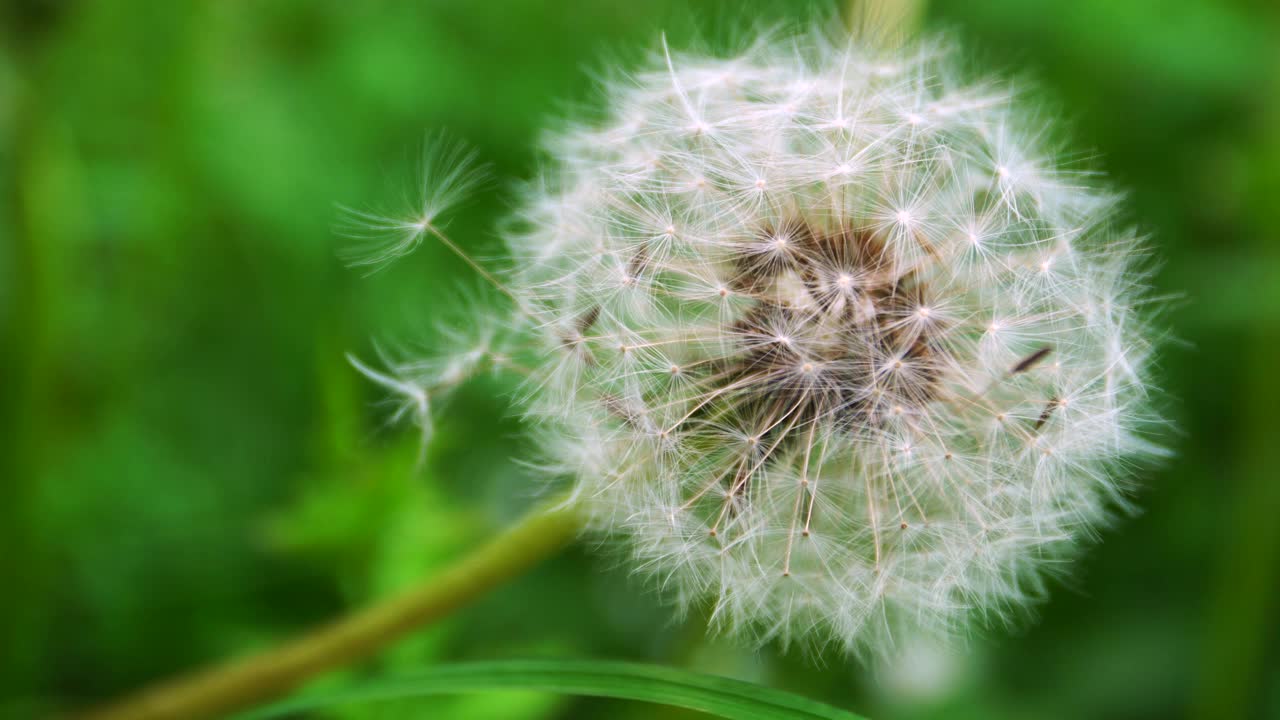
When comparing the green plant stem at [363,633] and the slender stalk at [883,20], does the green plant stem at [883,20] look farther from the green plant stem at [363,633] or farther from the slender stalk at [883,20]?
the green plant stem at [363,633]

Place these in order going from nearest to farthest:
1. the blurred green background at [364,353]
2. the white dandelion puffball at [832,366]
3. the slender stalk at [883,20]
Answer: the white dandelion puffball at [832,366] → the slender stalk at [883,20] → the blurred green background at [364,353]

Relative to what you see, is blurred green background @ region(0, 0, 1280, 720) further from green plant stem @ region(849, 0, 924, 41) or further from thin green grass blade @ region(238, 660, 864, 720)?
green plant stem @ region(849, 0, 924, 41)

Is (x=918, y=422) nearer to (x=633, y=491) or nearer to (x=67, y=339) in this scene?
(x=633, y=491)

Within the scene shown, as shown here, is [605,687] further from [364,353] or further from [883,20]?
[364,353]

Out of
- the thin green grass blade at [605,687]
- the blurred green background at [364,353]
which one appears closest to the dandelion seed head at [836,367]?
the thin green grass blade at [605,687]

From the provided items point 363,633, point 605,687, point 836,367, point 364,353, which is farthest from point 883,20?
point 364,353

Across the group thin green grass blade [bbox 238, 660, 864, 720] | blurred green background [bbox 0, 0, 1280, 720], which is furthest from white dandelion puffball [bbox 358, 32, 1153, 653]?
blurred green background [bbox 0, 0, 1280, 720]
